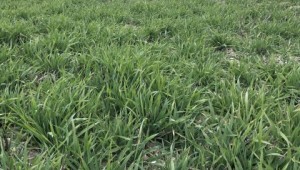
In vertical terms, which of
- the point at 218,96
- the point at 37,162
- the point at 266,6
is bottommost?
the point at 266,6

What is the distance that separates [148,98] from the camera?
2.22 meters

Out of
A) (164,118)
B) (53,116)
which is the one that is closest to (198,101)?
(164,118)

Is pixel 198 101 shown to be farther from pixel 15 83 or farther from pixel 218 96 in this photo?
pixel 15 83

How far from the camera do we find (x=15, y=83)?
2.60m

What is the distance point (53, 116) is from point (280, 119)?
52.5 inches

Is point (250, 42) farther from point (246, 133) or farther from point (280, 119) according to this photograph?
point (246, 133)

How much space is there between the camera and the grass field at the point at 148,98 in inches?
70.6

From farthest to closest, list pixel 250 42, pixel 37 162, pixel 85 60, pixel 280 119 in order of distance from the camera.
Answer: pixel 250 42 → pixel 85 60 → pixel 280 119 → pixel 37 162

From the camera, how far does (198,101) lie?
92.2 inches

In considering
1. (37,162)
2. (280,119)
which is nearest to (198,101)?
(280,119)

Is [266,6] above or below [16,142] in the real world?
below

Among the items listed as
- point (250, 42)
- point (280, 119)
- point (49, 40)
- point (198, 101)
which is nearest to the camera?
point (280, 119)

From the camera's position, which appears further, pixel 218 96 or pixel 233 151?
pixel 218 96

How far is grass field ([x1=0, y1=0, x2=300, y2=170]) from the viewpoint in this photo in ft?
5.88
